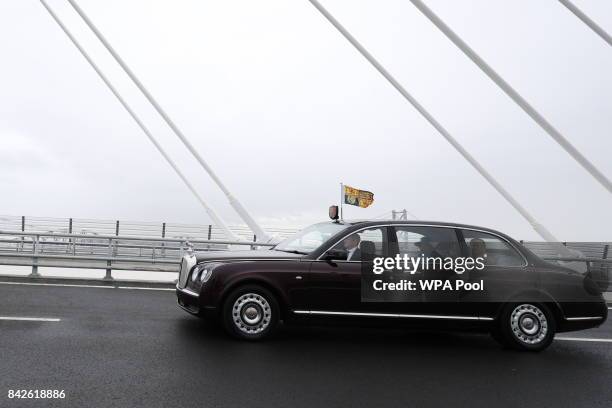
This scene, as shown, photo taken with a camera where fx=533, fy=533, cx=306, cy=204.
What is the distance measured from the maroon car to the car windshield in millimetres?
30

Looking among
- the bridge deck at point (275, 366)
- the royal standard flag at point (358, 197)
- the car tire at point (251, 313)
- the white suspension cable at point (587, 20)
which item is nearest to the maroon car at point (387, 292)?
the car tire at point (251, 313)

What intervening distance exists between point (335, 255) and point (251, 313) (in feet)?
4.25

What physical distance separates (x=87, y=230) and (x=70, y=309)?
58.9 feet

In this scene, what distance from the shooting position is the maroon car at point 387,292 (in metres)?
6.74

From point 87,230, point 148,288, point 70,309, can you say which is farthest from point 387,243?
point 87,230

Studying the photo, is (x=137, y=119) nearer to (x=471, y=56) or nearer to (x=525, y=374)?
(x=471, y=56)

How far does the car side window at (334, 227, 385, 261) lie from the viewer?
6.94 metres

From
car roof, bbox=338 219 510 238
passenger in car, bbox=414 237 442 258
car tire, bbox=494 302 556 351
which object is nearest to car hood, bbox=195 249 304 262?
car roof, bbox=338 219 510 238

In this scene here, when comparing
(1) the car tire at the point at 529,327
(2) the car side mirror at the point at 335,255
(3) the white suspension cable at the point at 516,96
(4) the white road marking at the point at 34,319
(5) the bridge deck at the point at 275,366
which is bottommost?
(5) the bridge deck at the point at 275,366

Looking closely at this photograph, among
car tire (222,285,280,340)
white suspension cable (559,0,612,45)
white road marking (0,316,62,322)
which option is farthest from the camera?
white suspension cable (559,0,612,45)

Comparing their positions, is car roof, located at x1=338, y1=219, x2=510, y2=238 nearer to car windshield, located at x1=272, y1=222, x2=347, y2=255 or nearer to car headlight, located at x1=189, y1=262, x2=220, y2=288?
car windshield, located at x1=272, y1=222, x2=347, y2=255

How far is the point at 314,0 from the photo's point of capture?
20.5m

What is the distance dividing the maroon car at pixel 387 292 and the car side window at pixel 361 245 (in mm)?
13

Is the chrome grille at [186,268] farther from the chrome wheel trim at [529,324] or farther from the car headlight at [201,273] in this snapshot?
the chrome wheel trim at [529,324]
